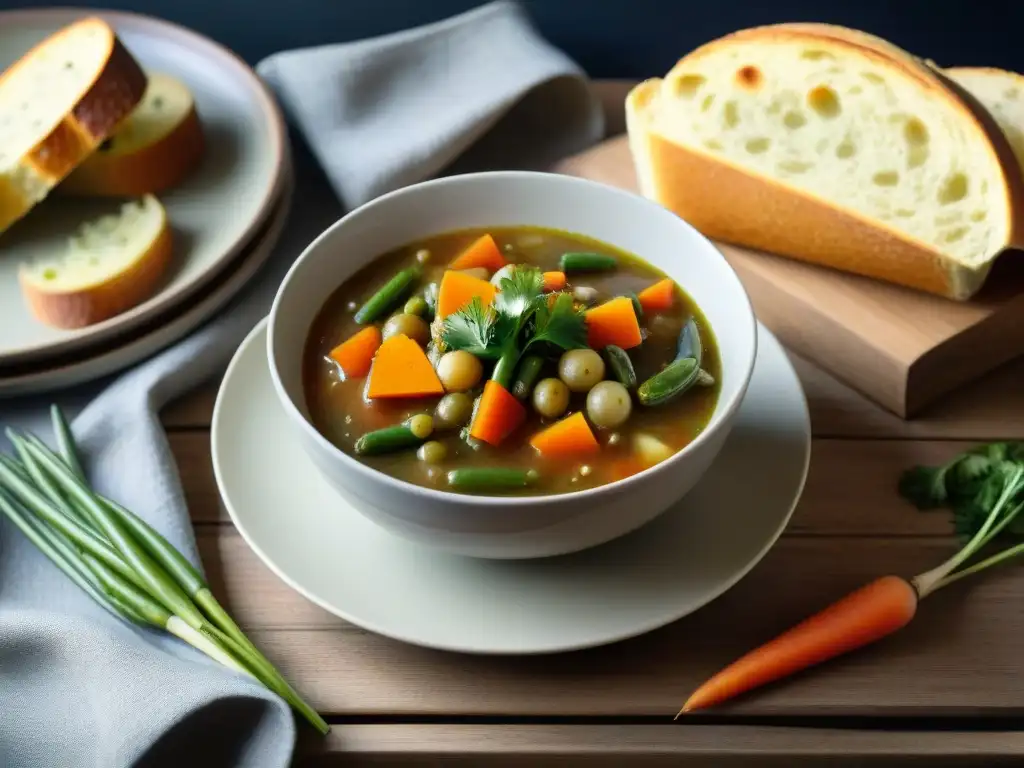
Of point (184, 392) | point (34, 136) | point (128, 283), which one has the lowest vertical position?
point (184, 392)

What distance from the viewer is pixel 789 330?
7.67ft

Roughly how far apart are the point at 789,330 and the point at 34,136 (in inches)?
73.3

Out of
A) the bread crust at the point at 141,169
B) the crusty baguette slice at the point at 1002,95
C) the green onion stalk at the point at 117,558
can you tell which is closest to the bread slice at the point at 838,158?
the crusty baguette slice at the point at 1002,95

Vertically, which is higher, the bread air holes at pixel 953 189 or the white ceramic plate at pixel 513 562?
the bread air holes at pixel 953 189

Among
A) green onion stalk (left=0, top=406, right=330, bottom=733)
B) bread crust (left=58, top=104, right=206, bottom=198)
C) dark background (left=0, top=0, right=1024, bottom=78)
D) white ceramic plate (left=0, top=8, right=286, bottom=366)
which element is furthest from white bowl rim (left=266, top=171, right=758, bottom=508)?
dark background (left=0, top=0, right=1024, bottom=78)

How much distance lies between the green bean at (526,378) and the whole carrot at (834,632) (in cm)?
57

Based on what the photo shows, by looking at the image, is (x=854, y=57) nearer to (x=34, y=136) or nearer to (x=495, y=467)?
(x=495, y=467)

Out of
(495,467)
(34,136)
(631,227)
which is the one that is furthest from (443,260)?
(34,136)

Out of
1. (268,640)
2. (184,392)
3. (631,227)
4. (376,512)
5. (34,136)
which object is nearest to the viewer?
(376,512)

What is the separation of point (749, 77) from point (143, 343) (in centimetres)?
147

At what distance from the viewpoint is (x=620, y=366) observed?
188 centimetres

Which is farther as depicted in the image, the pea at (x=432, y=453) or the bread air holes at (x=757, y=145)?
the bread air holes at (x=757, y=145)

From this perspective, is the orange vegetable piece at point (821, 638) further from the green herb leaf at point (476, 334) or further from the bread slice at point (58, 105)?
the bread slice at point (58, 105)

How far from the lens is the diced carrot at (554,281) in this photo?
2037mm
